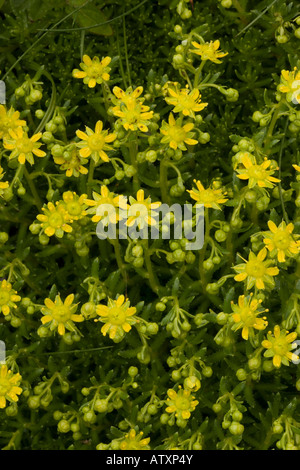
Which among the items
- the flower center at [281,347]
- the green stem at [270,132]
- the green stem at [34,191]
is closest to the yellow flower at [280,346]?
the flower center at [281,347]

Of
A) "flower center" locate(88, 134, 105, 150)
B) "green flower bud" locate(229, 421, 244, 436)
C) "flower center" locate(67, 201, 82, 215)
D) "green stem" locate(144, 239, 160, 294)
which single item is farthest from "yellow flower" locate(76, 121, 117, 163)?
"green flower bud" locate(229, 421, 244, 436)

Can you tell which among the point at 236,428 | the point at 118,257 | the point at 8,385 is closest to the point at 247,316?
the point at 236,428

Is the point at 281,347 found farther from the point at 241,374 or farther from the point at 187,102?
the point at 187,102

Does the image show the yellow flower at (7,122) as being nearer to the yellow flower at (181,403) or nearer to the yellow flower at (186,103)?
the yellow flower at (186,103)

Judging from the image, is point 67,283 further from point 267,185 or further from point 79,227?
point 267,185

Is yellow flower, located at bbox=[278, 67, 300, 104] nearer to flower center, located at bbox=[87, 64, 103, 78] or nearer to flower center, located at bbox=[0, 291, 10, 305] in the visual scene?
flower center, located at bbox=[87, 64, 103, 78]
